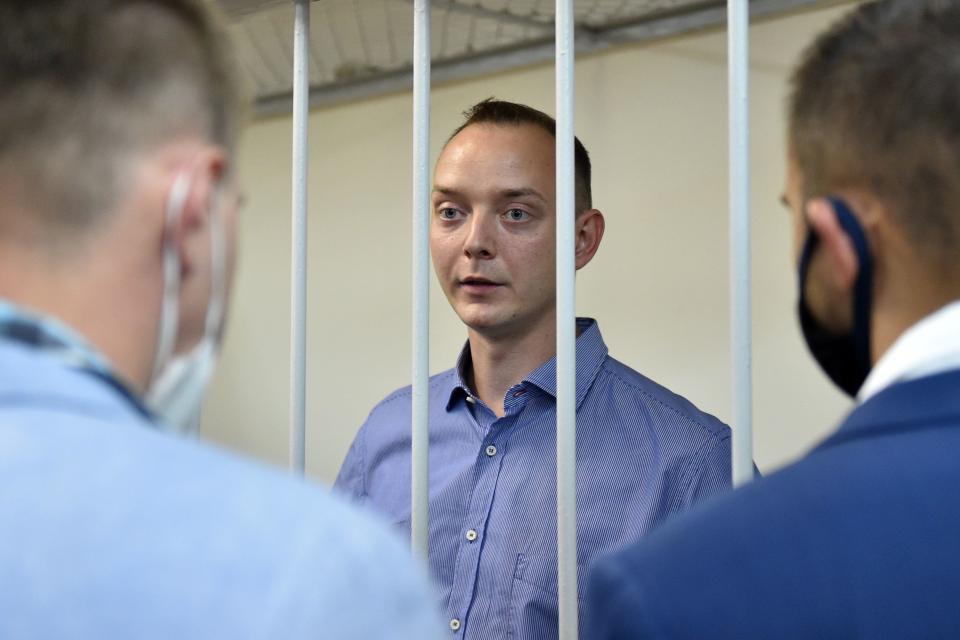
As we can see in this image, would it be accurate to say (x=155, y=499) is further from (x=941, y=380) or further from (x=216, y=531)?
(x=941, y=380)

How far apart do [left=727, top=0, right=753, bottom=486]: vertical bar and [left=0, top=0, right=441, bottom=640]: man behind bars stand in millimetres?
506

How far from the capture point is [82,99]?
0.63m

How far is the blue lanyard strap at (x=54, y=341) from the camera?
0.59 metres

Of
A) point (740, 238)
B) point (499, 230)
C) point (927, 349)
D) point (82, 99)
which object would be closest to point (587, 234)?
point (499, 230)

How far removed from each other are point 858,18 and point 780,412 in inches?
44.8

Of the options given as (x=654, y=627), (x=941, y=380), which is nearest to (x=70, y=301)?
(x=654, y=627)

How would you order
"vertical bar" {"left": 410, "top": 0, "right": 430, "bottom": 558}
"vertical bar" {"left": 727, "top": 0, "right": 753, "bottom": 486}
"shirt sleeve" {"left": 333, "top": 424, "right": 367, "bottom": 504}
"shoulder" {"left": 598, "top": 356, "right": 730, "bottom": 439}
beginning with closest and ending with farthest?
1. "vertical bar" {"left": 727, "top": 0, "right": 753, "bottom": 486}
2. "vertical bar" {"left": 410, "top": 0, "right": 430, "bottom": 558}
3. "shoulder" {"left": 598, "top": 356, "right": 730, "bottom": 439}
4. "shirt sleeve" {"left": 333, "top": 424, "right": 367, "bottom": 504}

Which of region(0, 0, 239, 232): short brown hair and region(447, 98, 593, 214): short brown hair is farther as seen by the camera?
region(447, 98, 593, 214): short brown hair

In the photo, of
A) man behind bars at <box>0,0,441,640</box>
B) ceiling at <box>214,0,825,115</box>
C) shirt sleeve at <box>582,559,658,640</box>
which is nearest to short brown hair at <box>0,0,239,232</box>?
man behind bars at <box>0,0,441,640</box>

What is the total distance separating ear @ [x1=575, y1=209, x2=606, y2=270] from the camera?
170cm

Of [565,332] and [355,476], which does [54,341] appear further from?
[355,476]

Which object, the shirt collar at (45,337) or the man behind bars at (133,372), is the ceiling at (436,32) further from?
the shirt collar at (45,337)

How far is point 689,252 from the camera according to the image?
190 cm

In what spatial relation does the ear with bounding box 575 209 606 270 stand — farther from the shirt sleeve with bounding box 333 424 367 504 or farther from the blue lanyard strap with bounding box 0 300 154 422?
the blue lanyard strap with bounding box 0 300 154 422
